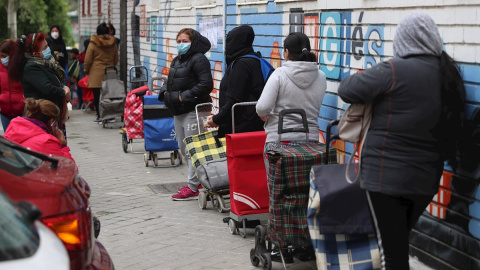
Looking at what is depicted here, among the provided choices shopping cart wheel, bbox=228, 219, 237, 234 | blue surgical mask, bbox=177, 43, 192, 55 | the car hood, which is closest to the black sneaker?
shopping cart wheel, bbox=228, 219, 237, 234

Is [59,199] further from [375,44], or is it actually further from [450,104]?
[375,44]

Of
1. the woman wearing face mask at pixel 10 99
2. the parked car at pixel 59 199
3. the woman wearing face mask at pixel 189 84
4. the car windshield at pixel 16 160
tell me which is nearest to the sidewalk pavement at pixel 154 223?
the woman wearing face mask at pixel 189 84

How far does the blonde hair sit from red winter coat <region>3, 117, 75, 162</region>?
0.14 meters

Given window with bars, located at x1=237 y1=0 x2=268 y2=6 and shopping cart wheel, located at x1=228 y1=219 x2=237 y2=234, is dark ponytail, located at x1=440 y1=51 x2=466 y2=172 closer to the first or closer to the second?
shopping cart wheel, located at x1=228 y1=219 x2=237 y2=234

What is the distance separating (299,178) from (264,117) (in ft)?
2.92

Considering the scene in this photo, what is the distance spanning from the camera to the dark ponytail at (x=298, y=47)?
6441mm

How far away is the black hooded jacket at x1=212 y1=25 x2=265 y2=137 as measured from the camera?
7.42 m

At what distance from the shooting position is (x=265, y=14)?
10.4m

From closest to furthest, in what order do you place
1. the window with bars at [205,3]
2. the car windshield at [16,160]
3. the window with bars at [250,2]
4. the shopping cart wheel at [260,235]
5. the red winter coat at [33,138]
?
the car windshield at [16,160]
the shopping cart wheel at [260,235]
the red winter coat at [33,138]
the window with bars at [250,2]
the window with bars at [205,3]

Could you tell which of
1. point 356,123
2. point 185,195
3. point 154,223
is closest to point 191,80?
point 185,195

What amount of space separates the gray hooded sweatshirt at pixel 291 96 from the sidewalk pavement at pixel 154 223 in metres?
1.09

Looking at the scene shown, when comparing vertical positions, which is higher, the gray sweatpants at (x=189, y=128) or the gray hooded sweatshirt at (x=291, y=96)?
the gray hooded sweatshirt at (x=291, y=96)

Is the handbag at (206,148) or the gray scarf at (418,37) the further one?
the handbag at (206,148)

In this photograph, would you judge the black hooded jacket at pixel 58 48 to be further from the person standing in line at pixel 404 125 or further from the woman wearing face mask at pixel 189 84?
the person standing in line at pixel 404 125
